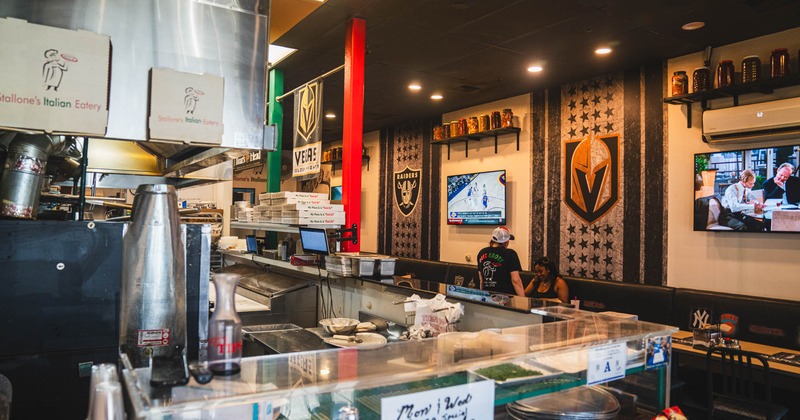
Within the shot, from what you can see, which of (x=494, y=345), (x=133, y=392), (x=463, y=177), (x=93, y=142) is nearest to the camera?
(x=133, y=392)

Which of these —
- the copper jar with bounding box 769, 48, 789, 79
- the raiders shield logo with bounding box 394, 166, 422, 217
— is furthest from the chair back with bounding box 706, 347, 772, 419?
the raiders shield logo with bounding box 394, 166, 422, 217

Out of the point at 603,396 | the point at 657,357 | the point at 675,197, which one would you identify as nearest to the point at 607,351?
the point at 603,396

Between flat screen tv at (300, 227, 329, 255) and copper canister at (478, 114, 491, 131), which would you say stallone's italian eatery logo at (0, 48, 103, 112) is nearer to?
flat screen tv at (300, 227, 329, 255)

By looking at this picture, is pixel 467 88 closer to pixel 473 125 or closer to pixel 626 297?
pixel 473 125

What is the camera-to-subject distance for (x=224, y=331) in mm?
1037

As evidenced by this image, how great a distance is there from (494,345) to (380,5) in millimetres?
3289

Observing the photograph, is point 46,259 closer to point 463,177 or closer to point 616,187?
point 616,187

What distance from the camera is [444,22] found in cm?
436

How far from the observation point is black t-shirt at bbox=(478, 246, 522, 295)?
5207mm

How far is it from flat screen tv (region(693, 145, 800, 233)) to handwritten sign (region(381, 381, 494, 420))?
14.3ft

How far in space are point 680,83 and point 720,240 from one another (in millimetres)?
1512

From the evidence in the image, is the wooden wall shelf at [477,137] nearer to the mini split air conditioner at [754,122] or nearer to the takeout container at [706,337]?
the mini split air conditioner at [754,122]

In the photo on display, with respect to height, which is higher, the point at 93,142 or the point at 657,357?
the point at 93,142

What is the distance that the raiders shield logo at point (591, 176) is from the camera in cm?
564
